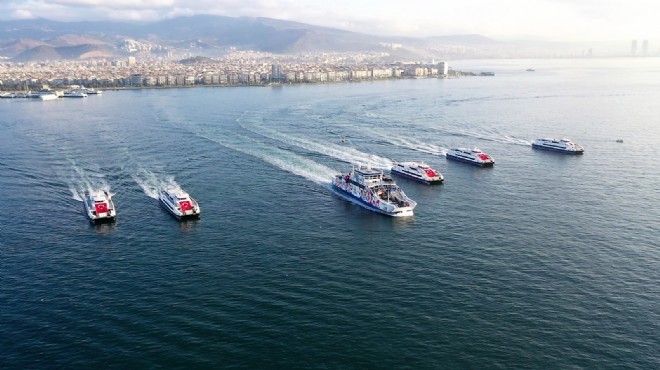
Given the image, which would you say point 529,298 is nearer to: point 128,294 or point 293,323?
point 293,323

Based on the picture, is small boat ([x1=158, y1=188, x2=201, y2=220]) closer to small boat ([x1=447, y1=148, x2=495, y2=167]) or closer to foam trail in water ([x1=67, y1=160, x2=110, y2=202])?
foam trail in water ([x1=67, y1=160, x2=110, y2=202])

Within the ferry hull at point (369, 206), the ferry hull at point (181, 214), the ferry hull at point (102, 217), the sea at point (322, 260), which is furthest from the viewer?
the ferry hull at point (369, 206)

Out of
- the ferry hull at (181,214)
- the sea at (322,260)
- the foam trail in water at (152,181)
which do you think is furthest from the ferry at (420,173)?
the foam trail in water at (152,181)

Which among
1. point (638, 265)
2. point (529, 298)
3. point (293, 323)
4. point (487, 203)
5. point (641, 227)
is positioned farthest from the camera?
point (487, 203)

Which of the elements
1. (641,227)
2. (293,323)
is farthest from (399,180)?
(293,323)

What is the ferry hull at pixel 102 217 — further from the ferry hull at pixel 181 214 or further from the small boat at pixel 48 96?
the small boat at pixel 48 96

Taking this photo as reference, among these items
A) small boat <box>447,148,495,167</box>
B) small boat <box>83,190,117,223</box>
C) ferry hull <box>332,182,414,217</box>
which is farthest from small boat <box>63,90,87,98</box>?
ferry hull <box>332,182,414,217</box>
